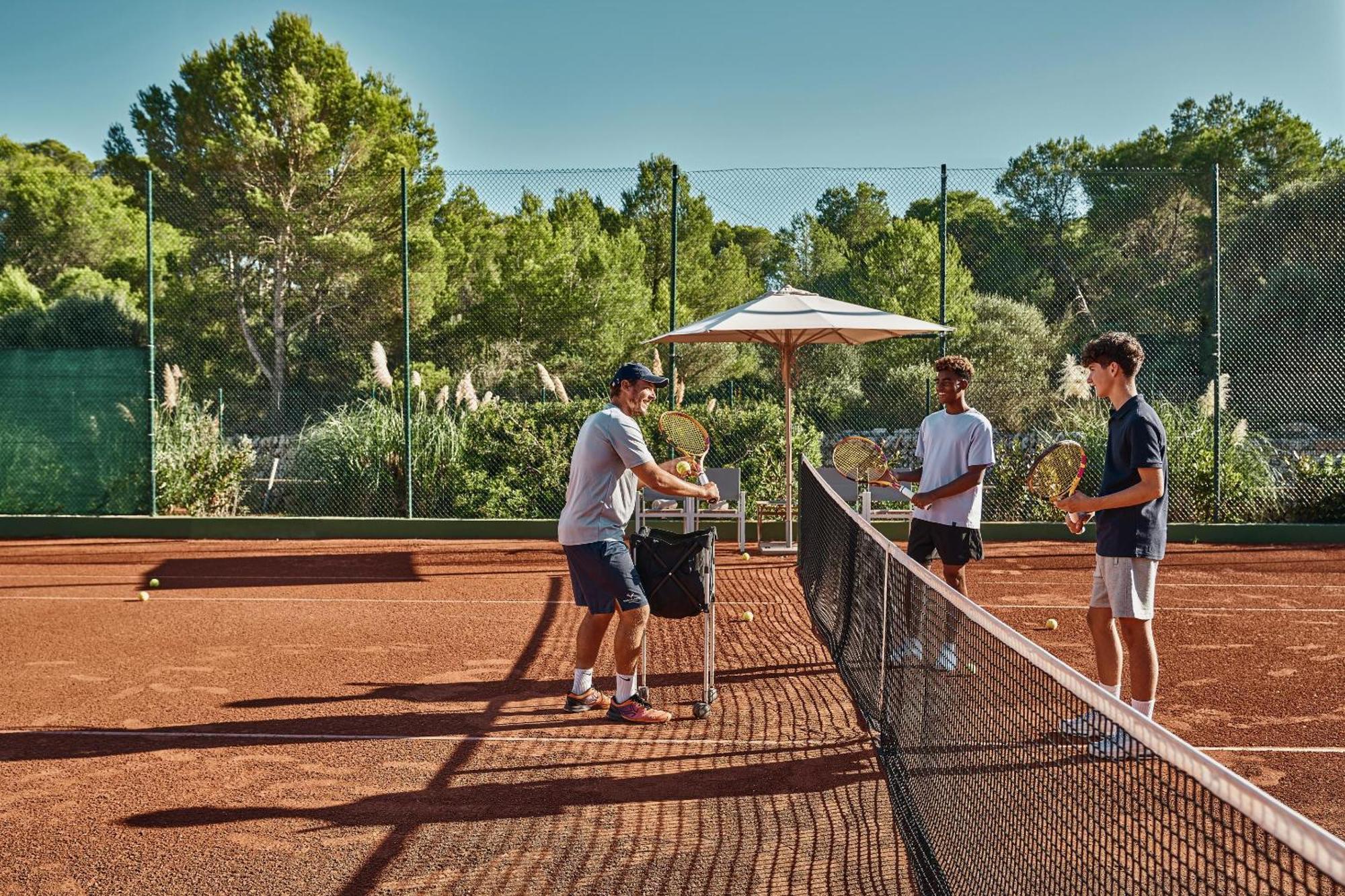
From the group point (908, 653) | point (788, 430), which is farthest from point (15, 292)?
point (908, 653)

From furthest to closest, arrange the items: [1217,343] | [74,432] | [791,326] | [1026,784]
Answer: [74,432]
[1217,343]
[791,326]
[1026,784]

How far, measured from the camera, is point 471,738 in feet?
16.9

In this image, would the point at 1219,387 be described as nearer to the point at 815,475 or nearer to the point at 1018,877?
the point at 815,475

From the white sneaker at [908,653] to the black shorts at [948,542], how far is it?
105 centimetres

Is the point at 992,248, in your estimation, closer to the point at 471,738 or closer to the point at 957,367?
the point at 957,367

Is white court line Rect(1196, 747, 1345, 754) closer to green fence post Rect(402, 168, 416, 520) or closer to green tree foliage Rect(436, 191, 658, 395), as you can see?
green fence post Rect(402, 168, 416, 520)

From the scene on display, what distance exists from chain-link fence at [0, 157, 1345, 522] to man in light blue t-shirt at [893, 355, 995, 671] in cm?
609

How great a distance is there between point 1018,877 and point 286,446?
11.9 m

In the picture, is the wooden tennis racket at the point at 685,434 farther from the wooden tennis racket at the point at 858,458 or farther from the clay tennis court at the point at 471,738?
the clay tennis court at the point at 471,738

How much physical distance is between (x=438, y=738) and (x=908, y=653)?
214 centimetres

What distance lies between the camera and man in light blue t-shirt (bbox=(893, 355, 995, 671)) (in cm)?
597

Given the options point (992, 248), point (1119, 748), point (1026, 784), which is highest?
point (992, 248)

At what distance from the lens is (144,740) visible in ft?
16.9

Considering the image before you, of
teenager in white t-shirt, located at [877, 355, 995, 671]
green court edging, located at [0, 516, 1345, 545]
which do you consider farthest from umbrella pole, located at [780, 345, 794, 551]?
teenager in white t-shirt, located at [877, 355, 995, 671]
